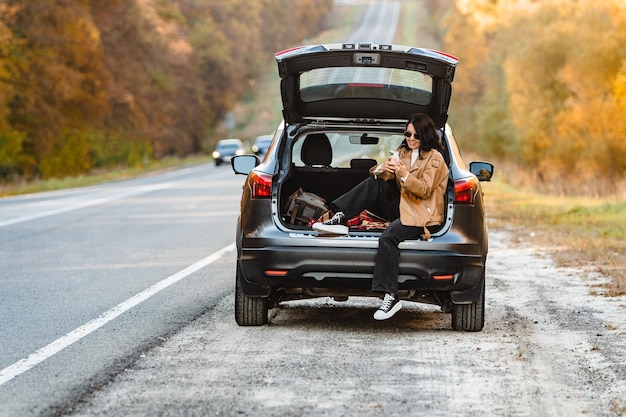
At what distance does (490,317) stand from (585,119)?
36.5 m

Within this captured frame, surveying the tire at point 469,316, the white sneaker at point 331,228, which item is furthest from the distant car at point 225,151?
the white sneaker at point 331,228

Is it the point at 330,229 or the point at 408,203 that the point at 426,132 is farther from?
the point at 330,229

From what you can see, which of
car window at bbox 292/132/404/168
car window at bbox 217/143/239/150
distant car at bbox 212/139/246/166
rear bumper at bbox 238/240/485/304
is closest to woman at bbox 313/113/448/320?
rear bumper at bbox 238/240/485/304

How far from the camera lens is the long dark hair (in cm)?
849

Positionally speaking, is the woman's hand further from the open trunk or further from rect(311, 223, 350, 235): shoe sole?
the open trunk

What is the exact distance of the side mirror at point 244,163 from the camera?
9.50 metres

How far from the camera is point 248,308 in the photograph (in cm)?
864

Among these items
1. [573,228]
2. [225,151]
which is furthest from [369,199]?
[225,151]

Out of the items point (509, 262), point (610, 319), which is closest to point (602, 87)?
point (509, 262)

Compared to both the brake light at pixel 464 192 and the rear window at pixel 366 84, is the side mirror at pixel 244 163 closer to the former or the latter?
the rear window at pixel 366 84

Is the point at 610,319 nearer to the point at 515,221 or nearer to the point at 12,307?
the point at 12,307

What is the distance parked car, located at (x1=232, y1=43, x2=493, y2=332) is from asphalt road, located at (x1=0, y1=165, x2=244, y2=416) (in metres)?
0.90

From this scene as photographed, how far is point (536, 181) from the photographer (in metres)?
42.6

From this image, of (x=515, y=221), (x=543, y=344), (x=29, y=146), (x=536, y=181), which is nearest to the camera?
(x=543, y=344)
